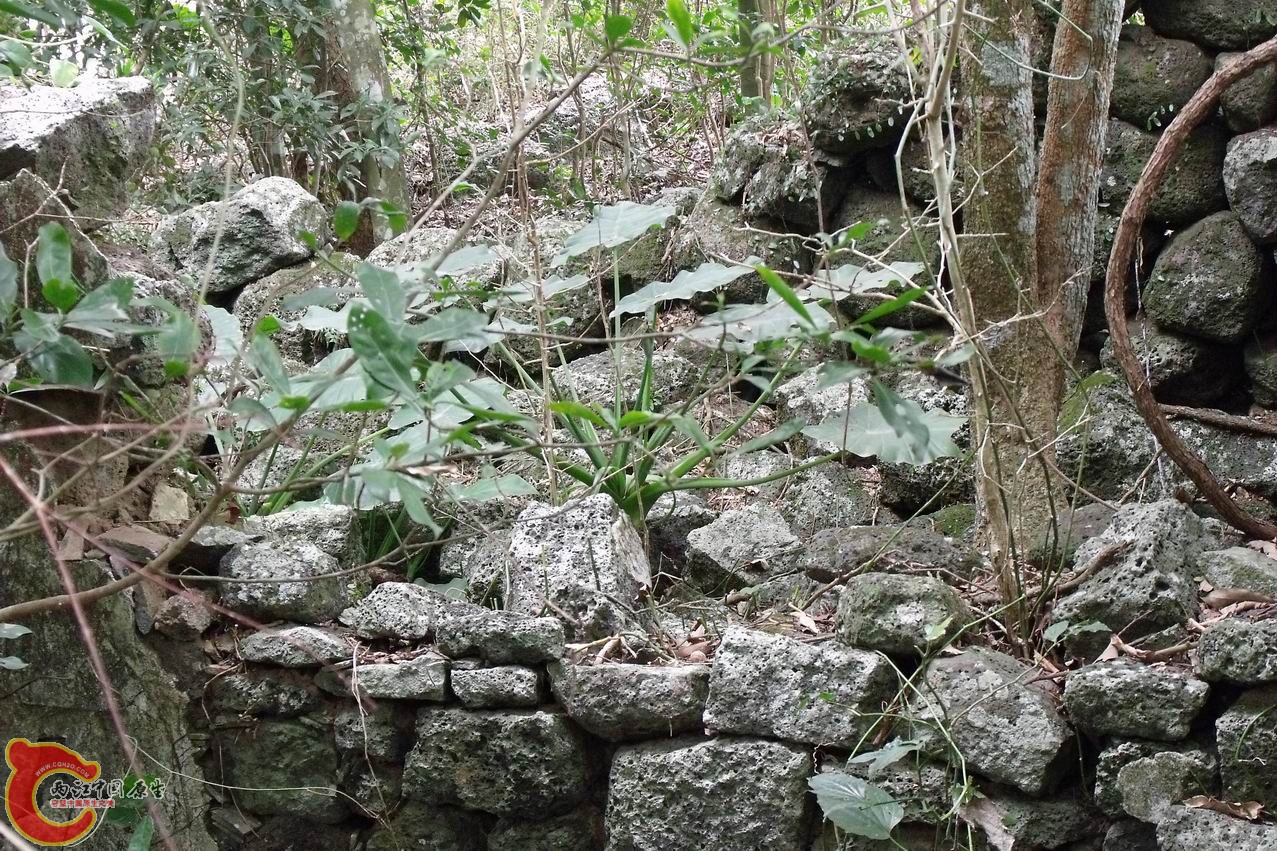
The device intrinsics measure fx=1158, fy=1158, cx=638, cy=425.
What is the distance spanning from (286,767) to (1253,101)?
3.09 m

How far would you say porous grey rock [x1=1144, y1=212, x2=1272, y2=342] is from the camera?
3.21 meters

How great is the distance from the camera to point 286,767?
8.37 feet

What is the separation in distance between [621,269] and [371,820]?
2.10 metres

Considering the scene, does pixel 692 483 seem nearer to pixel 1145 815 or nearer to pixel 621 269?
pixel 1145 815

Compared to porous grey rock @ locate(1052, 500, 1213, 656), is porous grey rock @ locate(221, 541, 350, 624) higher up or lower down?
lower down

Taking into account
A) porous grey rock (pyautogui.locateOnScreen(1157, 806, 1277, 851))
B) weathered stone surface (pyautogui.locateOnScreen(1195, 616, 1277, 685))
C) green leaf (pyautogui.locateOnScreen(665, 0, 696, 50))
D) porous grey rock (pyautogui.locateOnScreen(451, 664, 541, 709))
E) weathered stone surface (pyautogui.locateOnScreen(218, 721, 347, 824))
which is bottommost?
weathered stone surface (pyautogui.locateOnScreen(218, 721, 347, 824))

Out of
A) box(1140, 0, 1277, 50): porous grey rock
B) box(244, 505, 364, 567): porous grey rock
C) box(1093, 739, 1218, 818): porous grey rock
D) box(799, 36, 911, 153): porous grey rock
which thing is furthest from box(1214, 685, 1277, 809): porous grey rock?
box(1140, 0, 1277, 50): porous grey rock

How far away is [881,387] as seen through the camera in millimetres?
1161

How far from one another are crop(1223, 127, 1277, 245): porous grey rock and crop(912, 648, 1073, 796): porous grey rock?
1.78 meters

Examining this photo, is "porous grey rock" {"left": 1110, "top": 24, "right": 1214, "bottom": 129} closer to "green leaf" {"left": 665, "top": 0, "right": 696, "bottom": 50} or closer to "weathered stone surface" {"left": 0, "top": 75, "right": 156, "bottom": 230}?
"green leaf" {"left": 665, "top": 0, "right": 696, "bottom": 50}

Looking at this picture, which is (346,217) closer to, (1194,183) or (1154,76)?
(1194,183)

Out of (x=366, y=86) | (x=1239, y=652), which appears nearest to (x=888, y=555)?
(x=1239, y=652)

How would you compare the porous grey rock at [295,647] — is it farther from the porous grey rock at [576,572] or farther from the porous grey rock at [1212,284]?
the porous grey rock at [1212,284]

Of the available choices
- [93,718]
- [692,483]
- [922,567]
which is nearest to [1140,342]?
[922,567]
